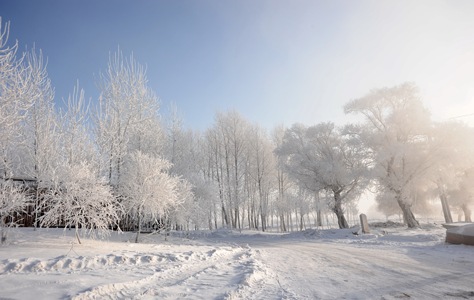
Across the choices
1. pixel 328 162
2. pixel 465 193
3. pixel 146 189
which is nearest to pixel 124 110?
pixel 146 189

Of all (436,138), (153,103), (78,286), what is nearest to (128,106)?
(153,103)

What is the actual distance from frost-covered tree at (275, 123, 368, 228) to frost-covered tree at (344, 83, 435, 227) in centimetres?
181

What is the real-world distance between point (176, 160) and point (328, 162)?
58.1ft

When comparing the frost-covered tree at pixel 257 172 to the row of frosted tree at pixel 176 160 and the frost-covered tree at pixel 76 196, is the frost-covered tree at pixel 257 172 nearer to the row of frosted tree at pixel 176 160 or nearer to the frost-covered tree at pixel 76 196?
the row of frosted tree at pixel 176 160

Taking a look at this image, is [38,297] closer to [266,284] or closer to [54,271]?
[54,271]

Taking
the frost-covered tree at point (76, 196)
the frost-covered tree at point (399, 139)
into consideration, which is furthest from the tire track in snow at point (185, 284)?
the frost-covered tree at point (399, 139)

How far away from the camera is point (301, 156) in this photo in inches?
1102

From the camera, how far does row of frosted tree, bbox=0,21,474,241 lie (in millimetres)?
11562

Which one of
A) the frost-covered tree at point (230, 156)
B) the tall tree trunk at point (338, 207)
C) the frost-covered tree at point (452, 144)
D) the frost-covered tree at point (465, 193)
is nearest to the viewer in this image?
the frost-covered tree at point (452, 144)

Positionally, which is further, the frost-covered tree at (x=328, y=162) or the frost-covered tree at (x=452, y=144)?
the frost-covered tree at (x=328, y=162)

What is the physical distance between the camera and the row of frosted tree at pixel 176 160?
11.6 meters

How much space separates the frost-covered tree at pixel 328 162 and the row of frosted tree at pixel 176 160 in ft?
0.36

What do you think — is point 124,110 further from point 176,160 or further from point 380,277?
point 380,277

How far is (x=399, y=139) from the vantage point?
74.8 ft
